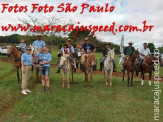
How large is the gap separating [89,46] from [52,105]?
5064 mm

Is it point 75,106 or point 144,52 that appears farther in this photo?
point 144,52

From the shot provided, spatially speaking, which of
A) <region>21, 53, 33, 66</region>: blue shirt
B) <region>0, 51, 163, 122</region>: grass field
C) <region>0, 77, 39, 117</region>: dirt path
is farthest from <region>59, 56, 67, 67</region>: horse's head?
<region>0, 77, 39, 117</region>: dirt path

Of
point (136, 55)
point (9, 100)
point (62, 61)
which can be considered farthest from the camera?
point (136, 55)

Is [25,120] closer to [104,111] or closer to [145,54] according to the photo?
[104,111]

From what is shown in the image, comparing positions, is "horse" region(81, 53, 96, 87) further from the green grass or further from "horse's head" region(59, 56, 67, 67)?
the green grass

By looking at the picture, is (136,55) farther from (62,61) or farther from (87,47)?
(62,61)

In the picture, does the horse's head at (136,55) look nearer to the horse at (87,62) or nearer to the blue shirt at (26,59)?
the horse at (87,62)

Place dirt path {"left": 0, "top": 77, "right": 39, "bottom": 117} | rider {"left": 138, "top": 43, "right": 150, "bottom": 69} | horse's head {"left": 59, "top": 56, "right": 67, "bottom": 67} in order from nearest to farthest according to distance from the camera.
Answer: dirt path {"left": 0, "top": 77, "right": 39, "bottom": 117} → horse's head {"left": 59, "top": 56, "right": 67, "bottom": 67} → rider {"left": 138, "top": 43, "right": 150, "bottom": 69}

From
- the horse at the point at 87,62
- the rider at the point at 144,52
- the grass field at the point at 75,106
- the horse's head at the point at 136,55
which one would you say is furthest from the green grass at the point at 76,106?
the rider at the point at 144,52

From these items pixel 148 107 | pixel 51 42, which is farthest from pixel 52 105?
pixel 51 42

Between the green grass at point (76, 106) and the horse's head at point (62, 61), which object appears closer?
the green grass at point (76, 106)

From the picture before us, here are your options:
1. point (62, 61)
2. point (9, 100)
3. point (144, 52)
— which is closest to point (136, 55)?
point (144, 52)

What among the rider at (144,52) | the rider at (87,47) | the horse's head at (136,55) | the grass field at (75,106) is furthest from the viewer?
the rider at (144,52)

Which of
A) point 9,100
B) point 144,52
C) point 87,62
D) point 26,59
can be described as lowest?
point 9,100
